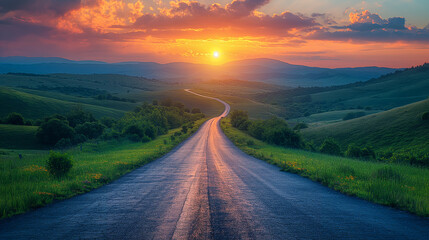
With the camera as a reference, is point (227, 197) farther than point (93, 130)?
No

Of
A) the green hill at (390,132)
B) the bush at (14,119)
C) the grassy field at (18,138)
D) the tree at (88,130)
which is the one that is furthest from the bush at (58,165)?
the bush at (14,119)

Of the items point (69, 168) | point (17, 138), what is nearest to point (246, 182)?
point (69, 168)

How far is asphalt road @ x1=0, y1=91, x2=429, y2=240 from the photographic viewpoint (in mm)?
7348

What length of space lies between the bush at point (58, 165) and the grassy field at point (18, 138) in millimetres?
40477

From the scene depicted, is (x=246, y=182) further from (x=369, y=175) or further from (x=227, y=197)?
(x=369, y=175)

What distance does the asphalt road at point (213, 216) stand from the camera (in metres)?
7.35

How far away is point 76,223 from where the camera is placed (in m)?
8.11

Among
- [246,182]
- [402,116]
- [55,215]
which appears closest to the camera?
[55,215]

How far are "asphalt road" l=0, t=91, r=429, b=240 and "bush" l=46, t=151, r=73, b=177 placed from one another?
394 cm

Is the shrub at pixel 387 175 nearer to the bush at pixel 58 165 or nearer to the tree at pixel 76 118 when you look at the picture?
the bush at pixel 58 165

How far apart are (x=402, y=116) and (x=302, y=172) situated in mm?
55147

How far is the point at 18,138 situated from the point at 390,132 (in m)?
70.5

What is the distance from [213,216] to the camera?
8.75 m

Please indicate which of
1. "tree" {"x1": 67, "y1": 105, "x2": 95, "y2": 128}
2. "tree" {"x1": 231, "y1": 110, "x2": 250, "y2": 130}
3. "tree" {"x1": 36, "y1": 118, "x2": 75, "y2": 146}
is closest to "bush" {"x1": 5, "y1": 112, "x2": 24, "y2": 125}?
"tree" {"x1": 67, "y1": 105, "x2": 95, "y2": 128}
